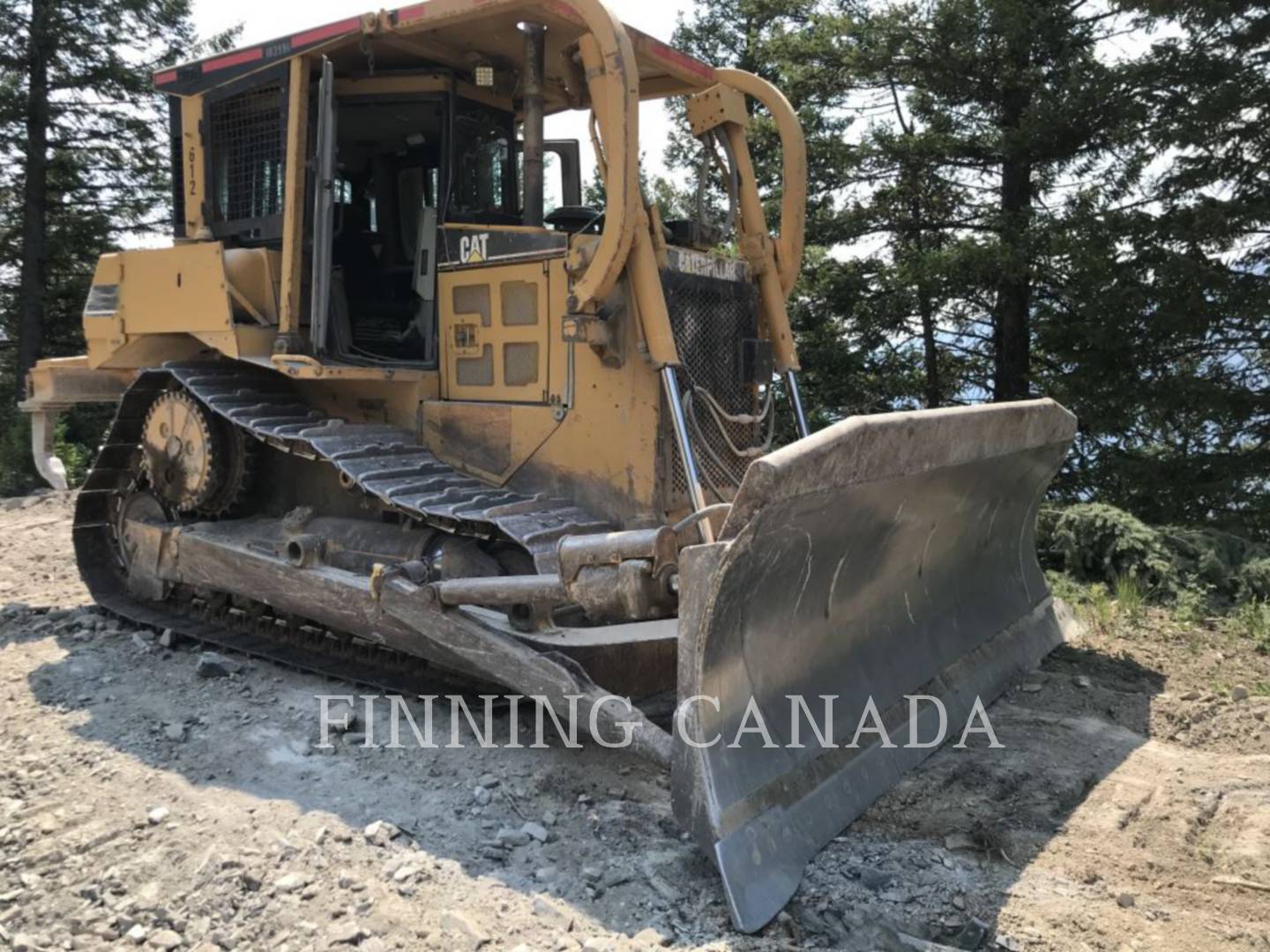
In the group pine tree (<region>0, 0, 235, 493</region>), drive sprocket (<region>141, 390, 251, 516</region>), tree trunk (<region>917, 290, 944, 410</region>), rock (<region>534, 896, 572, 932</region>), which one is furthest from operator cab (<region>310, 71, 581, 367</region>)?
pine tree (<region>0, 0, 235, 493</region>)

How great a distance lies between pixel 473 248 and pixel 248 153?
1.55m

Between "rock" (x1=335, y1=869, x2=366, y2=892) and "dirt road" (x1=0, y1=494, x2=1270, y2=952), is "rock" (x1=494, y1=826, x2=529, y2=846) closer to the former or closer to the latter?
"dirt road" (x1=0, y1=494, x2=1270, y2=952)

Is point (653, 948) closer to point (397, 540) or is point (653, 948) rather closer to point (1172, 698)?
point (397, 540)

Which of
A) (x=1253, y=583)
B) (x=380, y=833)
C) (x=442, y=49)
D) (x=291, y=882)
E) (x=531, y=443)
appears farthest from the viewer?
(x=1253, y=583)

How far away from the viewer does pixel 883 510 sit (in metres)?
3.98

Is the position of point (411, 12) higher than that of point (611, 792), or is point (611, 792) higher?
point (411, 12)

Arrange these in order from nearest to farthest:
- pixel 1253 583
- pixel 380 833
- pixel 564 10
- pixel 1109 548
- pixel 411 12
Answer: pixel 380 833 < pixel 564 10 < pixel 411 12 < pixel 1253 583 < pixel 1109 548

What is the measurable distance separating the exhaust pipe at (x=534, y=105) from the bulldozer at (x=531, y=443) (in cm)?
2

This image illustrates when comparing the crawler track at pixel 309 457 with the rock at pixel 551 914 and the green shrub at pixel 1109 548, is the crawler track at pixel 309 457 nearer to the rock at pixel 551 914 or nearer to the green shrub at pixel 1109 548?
the rock at pixel 551 914

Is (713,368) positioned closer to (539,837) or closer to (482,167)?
(482,167)

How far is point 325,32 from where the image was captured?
510 centimetres

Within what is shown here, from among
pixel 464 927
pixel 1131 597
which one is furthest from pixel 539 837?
pixel 1131 597

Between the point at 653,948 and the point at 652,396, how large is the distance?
2.36 meters

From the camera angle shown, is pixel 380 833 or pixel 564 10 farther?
pixel 564 10
